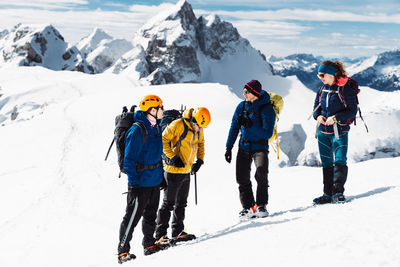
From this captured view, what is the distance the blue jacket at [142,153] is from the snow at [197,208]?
116 cm

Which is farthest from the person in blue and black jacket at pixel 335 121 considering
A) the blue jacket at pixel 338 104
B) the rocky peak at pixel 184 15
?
the rocky peak at pixel 184 15

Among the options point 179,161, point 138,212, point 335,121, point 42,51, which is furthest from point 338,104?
point 42,51

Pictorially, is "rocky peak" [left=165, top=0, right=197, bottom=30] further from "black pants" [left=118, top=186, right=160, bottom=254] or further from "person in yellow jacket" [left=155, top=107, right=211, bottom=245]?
"black pants" [left=118, top=186, right=160, bottom=254]

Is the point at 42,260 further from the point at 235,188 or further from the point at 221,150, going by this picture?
the point at 221,150

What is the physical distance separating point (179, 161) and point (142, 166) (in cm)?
79

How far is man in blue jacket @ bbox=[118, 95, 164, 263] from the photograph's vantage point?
501 centimetres

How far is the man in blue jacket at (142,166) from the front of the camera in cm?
501

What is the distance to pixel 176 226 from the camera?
6105 millimetres

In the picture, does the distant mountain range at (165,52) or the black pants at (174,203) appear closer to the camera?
the black pants at (174,203)

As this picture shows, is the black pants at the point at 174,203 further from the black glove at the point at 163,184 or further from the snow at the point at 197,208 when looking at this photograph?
the snow at the point at 197,208

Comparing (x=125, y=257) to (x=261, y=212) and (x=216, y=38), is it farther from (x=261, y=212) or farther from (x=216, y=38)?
(x=216, y=38)

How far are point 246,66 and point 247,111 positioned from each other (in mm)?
142737

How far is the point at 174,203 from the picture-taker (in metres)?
5.95

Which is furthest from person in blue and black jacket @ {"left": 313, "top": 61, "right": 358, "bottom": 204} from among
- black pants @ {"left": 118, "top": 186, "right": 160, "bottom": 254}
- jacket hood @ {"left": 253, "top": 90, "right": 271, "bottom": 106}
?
black pants @ {"left": 118, "top": 186, "right": 160, "bottom": 254}
